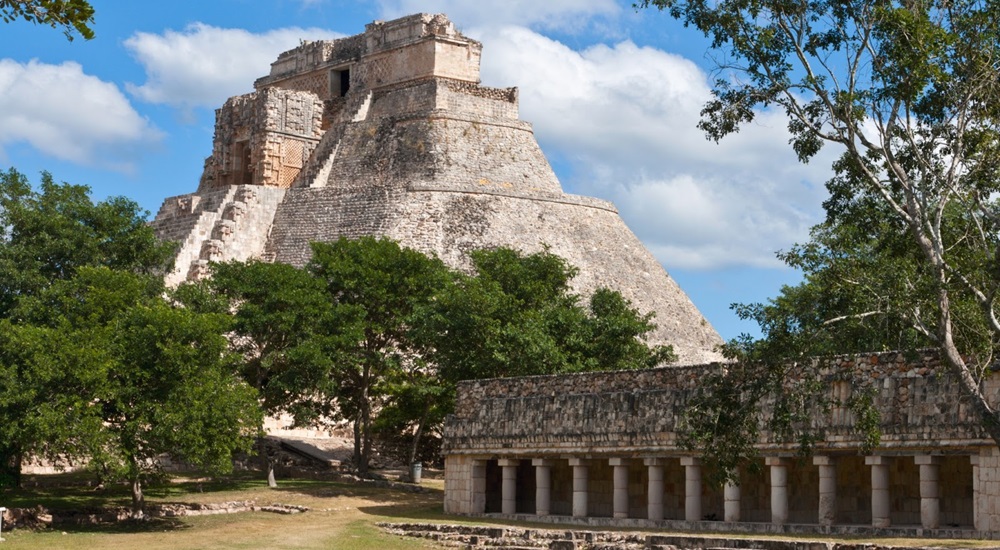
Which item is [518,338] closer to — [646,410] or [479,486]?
→ [479,486]

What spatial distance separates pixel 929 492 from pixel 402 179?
3980 centimetres

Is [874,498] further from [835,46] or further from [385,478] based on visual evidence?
[385,478]

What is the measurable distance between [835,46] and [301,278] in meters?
23.3

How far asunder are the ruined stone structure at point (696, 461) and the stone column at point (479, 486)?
3 cm

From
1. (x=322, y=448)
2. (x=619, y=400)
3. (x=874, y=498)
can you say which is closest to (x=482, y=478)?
(x=619, y=400)

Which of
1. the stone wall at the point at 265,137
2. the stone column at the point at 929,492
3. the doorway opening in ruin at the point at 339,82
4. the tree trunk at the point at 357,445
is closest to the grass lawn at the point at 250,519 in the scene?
the tree trunk at the point at 357,445

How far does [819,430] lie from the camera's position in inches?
1029

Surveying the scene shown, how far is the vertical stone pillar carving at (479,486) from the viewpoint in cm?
3353

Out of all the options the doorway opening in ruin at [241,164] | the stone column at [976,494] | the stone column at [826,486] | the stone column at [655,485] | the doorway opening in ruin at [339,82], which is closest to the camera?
the stone column at [976,494]

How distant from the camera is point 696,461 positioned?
28.8 m

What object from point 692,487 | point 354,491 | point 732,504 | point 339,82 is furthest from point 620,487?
point 339,82

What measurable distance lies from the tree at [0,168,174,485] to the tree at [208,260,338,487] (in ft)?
16.4

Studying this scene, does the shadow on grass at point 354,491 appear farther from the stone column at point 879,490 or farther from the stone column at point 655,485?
the stone column at point 879,490

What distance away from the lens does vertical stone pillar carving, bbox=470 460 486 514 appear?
33531 millimetres
